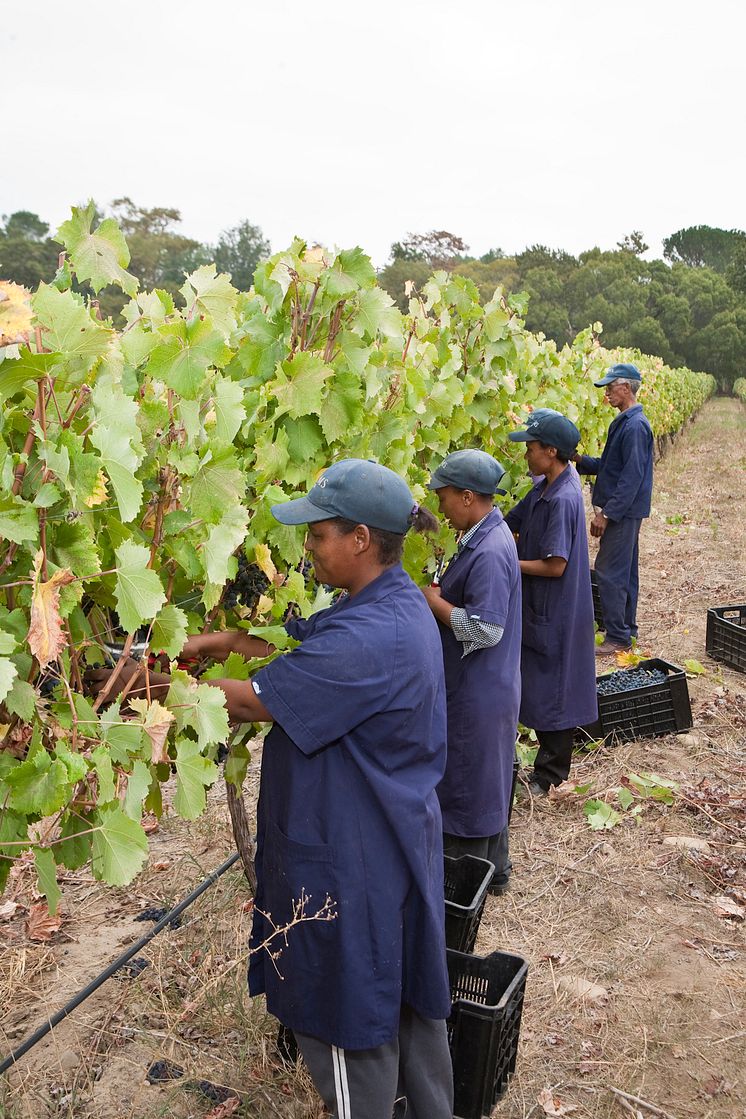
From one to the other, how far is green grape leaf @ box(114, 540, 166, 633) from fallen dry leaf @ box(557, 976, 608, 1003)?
2.66 metres

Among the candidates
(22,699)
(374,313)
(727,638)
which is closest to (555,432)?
(374,313)

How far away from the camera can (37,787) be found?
1682 millimetres

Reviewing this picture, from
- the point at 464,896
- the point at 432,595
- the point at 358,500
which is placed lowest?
the point at 464,896

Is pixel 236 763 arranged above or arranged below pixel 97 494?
below

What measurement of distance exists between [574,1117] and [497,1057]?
1.41 ft

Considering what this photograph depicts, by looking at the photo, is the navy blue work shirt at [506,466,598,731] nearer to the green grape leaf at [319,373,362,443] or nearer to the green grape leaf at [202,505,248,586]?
the green grape leaf at [319,373,362,443]

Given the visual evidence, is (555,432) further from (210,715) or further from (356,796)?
(210,715)

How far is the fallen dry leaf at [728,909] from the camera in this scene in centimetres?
412

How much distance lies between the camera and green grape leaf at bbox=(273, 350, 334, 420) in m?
2.62

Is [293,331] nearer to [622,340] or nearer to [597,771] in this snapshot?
[597,771]

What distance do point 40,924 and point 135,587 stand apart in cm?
276

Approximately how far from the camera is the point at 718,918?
13.4 feet

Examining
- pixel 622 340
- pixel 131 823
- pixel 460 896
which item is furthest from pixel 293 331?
pixel 622 340

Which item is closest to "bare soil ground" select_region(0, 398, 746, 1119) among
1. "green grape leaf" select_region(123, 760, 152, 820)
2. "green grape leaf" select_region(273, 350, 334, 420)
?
"green grape leaf" select_region(123, 760, 152, 820)
